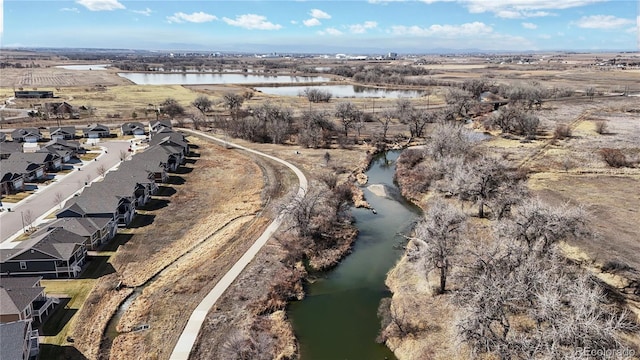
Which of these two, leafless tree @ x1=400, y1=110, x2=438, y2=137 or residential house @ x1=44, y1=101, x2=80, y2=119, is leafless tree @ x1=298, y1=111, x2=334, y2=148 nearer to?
leafless tree @ x1=400, y1=110, x2=438, y2=137

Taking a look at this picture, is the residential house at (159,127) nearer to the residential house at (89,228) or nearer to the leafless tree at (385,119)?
the leafless tree at (385,119)

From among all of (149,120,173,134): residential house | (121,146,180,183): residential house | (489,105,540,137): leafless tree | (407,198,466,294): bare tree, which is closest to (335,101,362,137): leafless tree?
(489,105,540,137): leafless tree

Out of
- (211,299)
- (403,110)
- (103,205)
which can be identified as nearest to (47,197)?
(103,205)

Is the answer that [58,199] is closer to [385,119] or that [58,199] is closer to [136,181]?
[136,181]

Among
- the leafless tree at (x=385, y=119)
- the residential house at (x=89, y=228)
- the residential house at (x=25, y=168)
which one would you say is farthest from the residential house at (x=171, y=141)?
the leafless tree at (x=385, y=119)

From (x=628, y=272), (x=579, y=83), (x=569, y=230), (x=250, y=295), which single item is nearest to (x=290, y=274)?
(x=250, y=295)

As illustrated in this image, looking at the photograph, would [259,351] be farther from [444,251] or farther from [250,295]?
[444,251]
